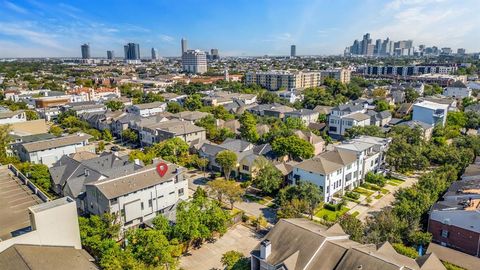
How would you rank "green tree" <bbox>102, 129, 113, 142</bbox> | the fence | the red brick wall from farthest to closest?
"green tree" <bbox>102, 129, 113, 142</bbox> < the fence < the red brick wall

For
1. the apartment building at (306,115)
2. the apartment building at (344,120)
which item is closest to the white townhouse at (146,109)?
the apartment building at (306,115)

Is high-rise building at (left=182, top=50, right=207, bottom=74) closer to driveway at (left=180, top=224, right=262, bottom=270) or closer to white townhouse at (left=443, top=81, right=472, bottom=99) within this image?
white townhouse at (left=443, top=81, right=472, bottom=99)

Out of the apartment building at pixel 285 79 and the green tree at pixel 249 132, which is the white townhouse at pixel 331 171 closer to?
the green tree at pixel 249 132

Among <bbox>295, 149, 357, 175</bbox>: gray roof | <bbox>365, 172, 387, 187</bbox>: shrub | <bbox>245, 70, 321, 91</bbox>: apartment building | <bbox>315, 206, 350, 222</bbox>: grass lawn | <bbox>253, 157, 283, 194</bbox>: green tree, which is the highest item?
<bbox>245, 70, 321, 91</bbox>: apartment building

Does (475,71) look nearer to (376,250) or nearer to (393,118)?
(393,118)

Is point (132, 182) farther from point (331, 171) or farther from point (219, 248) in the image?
point (331, 171)

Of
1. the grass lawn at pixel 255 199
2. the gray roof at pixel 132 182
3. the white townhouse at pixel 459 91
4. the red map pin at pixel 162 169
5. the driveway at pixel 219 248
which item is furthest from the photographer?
the white townhouse at pixel 459 91

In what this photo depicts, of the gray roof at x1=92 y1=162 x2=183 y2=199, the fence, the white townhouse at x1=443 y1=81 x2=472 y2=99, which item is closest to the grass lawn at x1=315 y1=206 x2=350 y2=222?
the gray roof at x1=92 y1=162 x2=183 y2=199

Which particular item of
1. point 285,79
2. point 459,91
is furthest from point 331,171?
point 285,79
